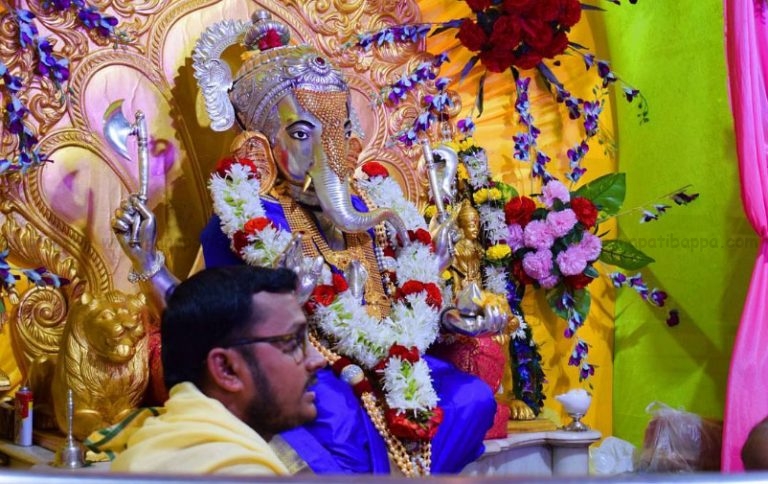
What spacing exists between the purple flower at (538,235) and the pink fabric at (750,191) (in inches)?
Result: 31.4

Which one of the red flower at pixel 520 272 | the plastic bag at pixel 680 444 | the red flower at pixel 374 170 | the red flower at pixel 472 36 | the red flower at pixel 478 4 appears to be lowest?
the plastic bag at pixel 680 444

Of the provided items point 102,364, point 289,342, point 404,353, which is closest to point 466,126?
point 404,353

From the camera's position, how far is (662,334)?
4777 millimetres

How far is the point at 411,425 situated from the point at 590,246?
5.22 ft

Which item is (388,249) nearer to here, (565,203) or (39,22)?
(565,203)

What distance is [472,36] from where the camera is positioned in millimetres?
4344

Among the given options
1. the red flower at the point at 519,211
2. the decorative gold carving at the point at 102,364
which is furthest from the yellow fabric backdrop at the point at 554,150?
the decorative gold carving at the point at 102,364

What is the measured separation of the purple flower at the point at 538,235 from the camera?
13.9 ft

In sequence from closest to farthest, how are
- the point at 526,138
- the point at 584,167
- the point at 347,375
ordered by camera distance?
the point at 347,375
the point at 526,138
the point at 584,167

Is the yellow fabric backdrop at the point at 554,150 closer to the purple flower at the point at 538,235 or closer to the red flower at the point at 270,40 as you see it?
the purple flower at the point at 538,235

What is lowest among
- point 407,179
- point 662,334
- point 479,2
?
point 662,334

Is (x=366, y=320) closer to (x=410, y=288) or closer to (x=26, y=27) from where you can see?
(x=410, y=288)

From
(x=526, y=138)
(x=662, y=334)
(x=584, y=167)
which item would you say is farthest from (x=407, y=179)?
(x=662, y=334)

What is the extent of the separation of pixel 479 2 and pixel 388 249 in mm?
1280
